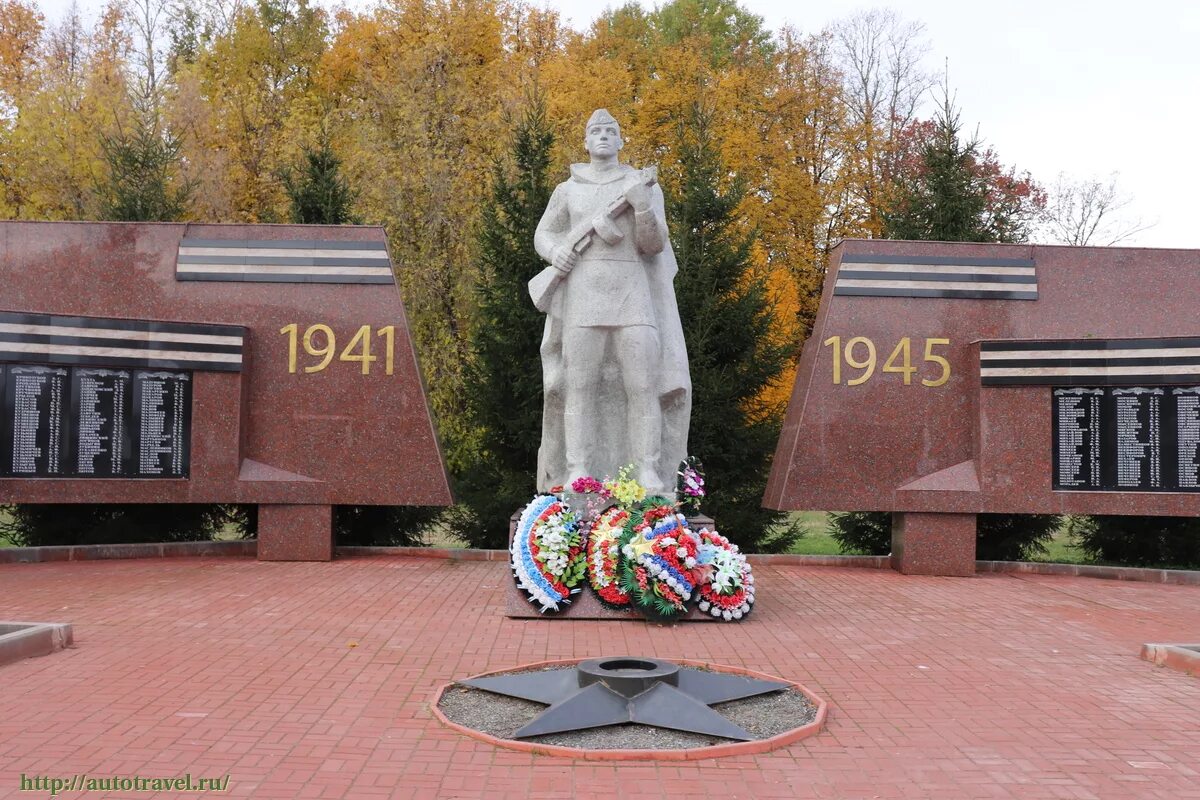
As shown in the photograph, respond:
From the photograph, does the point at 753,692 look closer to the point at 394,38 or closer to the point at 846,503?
the point at 846,503

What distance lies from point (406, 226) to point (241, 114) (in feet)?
21.8

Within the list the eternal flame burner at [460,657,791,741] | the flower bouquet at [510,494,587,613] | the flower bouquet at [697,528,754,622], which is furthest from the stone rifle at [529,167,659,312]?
the eternal flame burner at [460,657,791,741]

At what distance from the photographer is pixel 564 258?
7.43 metres

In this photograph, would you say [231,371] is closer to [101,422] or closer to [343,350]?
[343,350]

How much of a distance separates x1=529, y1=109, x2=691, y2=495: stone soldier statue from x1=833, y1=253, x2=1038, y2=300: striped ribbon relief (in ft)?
9.21

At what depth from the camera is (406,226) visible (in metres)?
18.9

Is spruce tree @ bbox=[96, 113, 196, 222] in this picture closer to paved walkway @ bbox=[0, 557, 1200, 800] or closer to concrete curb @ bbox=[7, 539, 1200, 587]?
concrete curb @ bbox=[7, 539, 1200, 587]

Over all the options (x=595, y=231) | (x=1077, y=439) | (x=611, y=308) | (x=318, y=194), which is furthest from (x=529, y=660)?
(x=318, y=194)

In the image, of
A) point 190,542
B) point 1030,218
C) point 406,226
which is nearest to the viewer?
point 190,542

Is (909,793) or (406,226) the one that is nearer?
(909,793)

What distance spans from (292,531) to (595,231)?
4493 millimetres

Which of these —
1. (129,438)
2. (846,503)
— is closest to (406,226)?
(129,438)

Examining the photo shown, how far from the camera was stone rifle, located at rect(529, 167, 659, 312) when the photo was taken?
24.0ft

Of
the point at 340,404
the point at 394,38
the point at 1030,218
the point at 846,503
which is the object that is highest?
the point at 394,38
